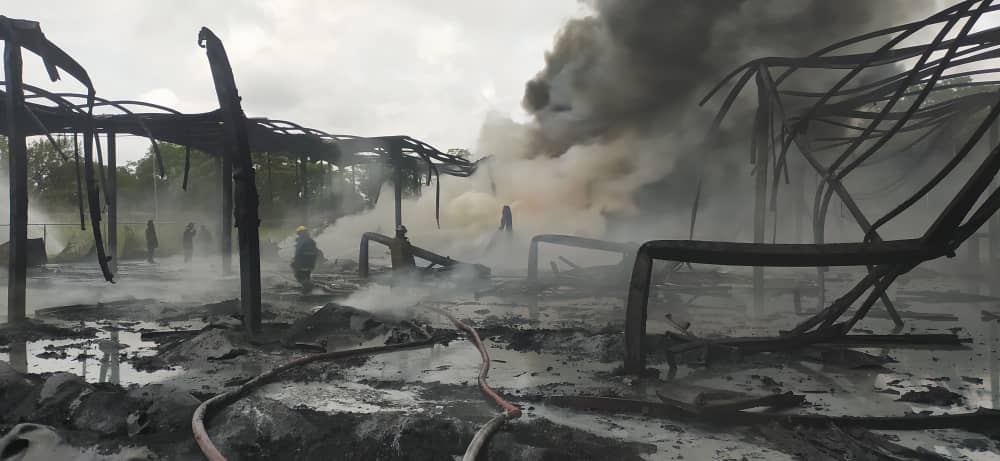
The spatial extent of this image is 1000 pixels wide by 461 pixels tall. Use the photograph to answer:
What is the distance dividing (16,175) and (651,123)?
17.9 meters

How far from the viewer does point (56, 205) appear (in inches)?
1623

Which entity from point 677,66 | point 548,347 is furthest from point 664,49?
point 548,347

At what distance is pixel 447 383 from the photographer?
17.3ft

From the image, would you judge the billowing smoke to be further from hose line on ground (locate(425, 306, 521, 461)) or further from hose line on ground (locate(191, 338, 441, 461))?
hose line on ground (locate(425, 306, 521, 461))

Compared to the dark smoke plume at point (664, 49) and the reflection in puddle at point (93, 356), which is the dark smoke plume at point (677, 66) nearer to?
the dark smoke plume at point (664, 49)

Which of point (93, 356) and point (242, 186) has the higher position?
point (242, 186)

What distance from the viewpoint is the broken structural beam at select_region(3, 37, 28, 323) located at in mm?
7781

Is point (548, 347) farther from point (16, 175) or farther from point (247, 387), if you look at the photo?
point (16, 175)

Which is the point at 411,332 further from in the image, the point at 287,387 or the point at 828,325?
the point at 828,325

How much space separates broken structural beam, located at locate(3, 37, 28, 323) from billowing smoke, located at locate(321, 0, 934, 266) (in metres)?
14.4

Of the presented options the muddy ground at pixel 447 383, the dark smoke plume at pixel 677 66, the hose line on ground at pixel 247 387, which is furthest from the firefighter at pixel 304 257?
the dark smoke plume at pixel 677 66

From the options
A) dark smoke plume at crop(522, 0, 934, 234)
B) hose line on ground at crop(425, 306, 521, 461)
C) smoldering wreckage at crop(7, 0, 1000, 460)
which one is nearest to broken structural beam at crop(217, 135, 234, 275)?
smoldering wreckage at crop(7, 0, 1000, 460)

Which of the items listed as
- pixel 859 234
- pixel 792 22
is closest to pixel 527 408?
pixel 792 22

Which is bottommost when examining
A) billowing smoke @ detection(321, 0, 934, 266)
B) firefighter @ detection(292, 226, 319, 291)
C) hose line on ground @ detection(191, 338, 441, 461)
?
hose line on ground @ detection(191, 338, 441, 461)
